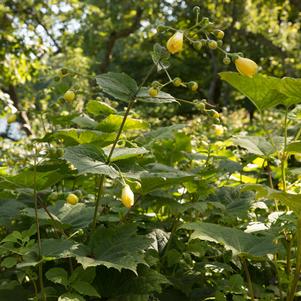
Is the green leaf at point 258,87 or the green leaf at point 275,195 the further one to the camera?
the green leaf at point 258,87

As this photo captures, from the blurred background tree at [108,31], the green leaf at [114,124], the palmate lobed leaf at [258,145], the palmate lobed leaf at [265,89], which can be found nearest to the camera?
the palmate lobed leaf at [265,89]

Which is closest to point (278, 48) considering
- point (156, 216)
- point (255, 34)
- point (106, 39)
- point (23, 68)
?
point (255, 34)

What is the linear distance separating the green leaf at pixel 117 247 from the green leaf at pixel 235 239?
0.50 feet

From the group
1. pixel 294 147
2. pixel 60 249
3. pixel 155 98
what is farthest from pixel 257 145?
pixel 60 249

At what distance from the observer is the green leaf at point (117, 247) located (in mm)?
1309

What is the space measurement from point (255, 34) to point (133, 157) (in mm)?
12959

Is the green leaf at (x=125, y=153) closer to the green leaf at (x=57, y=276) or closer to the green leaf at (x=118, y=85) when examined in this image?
the green leaf at (x=118, y=85)

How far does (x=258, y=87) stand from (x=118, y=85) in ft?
1.48

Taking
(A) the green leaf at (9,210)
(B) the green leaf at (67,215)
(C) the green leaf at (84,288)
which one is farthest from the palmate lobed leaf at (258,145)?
(A) the green leaf at (9,210)

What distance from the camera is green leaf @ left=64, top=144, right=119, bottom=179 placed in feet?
4.45

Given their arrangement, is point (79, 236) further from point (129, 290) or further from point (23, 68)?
point (23, 68)

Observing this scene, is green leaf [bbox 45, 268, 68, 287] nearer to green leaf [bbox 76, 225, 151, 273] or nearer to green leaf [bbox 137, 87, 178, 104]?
green leaf [bbox 76, 225, 151, 273]

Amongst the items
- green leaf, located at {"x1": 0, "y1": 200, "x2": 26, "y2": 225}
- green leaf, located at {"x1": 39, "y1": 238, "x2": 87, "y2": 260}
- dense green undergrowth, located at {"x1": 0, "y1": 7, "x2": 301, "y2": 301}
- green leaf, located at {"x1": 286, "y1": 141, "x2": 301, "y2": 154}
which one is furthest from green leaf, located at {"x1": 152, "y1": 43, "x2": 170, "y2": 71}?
green leaf, located at {"x1": 0, "y1": 200, "x2": 26, "y2": 225}

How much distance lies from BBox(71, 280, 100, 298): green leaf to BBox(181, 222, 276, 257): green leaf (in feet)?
1.03
